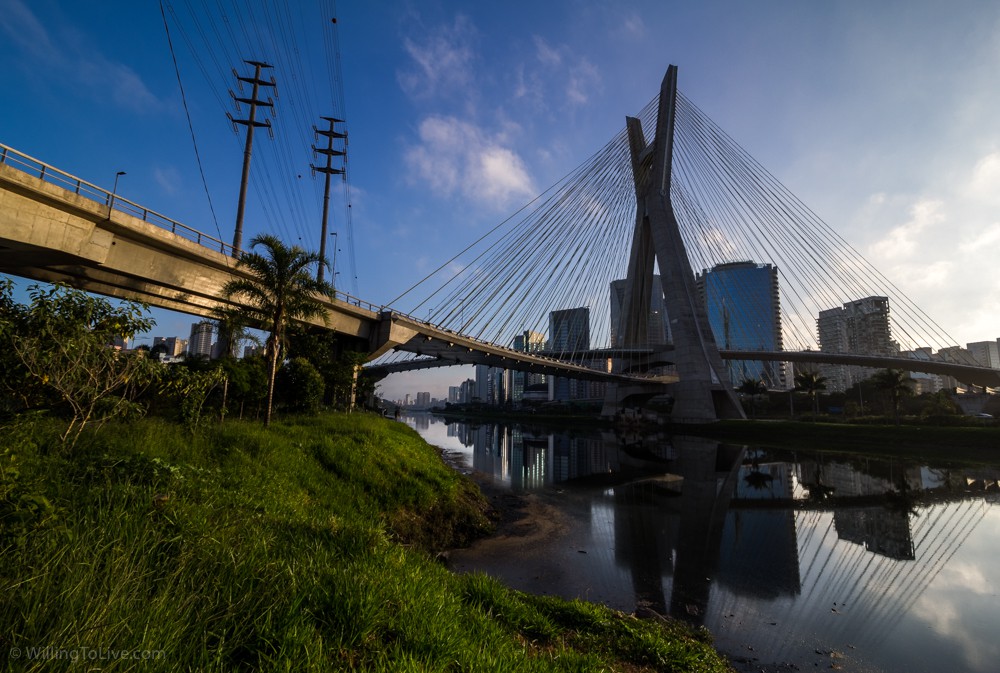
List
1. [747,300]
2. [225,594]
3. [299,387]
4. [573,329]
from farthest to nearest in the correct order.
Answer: [747,300]
[573,329]
[299,387]
[225,594]

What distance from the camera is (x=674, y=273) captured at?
4366 cm

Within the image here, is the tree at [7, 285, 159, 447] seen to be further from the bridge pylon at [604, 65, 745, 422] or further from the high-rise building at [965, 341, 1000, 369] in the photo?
the high-rise building at [965, 341, 1000, 369]

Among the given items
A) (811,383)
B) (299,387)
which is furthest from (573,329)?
(299,387)

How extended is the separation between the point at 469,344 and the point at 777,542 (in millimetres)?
25674

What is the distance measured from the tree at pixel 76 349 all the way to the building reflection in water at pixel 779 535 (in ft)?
33.6

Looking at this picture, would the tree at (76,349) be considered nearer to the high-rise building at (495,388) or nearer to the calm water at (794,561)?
the calm water at (794,561)

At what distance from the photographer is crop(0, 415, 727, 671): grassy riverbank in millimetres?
2490

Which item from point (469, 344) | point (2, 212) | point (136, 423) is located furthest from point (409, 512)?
point (469, 344)

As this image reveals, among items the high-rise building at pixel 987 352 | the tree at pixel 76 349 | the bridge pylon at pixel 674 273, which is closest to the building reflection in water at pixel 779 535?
the tree at pixel 76 349

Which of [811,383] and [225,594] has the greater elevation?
[811,383]

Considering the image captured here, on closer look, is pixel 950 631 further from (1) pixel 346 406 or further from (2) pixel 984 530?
(1) pixel 346 406

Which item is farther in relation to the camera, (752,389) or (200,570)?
(752,389)

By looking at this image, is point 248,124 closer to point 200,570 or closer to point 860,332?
point 200,570

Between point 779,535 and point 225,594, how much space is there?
15.0 meters
